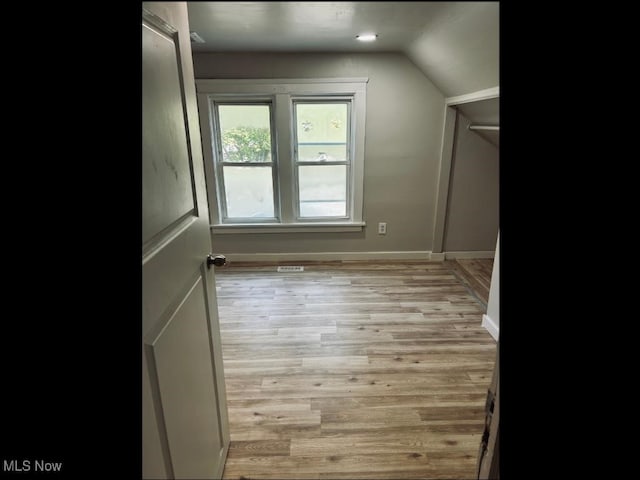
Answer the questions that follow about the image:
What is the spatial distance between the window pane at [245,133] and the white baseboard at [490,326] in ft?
7.30

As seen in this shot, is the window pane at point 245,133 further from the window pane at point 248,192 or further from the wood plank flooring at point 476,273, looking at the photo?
the wood plank flooring at point 476,273

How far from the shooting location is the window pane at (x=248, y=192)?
332 cm

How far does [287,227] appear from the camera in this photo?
3.44 m

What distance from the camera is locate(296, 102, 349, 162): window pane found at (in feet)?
10.4

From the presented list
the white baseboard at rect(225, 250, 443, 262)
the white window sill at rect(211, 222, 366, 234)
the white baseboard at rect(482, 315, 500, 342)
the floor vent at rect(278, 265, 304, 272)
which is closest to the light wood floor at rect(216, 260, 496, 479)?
the white baseboard at rect(482, 315, 500, 342)

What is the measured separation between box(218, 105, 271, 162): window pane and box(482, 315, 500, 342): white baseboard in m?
2.23

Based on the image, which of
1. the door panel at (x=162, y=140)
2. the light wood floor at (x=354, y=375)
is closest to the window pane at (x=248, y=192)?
the light wood floor at (x=354, y=375)

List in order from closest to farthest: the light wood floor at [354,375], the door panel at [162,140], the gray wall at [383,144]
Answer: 1. the door panel at [162,140]
2. the light wood floor at [354,375]
3. the gray wall at [383,144]

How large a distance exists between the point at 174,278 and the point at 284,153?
2.52m

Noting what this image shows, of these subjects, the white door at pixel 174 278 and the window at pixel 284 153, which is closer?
the white door at pixel 174 278
